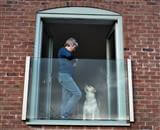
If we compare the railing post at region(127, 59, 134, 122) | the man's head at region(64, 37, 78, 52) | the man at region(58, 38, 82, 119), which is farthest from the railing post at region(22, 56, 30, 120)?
the railing post at region(127, 59, 134, 122)

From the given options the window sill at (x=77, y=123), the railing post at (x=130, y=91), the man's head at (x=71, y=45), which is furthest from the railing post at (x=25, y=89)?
the railing post at (x=130, y=91)

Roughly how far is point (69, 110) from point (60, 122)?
11.3 inches

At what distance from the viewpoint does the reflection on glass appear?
713 cm

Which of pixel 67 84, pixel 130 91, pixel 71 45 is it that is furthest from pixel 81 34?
pixel 130 91

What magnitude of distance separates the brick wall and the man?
1.21ft

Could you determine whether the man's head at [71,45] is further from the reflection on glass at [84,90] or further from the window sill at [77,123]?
the window sill at [77,123]

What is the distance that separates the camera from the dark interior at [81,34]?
8175 mm

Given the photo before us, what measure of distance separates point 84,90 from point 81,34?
1.70 m

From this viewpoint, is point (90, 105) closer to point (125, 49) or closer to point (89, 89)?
point (89, 89)

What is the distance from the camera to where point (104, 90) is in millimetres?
7340

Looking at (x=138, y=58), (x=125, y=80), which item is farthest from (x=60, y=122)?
(x=138, y=58)

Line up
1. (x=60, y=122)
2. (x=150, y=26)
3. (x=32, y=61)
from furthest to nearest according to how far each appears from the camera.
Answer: (x=150, y=26) → (x=32, y=61) → (x=60, y=122)

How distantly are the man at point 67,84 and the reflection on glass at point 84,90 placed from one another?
7cm

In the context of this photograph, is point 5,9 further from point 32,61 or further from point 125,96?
point 125,96
